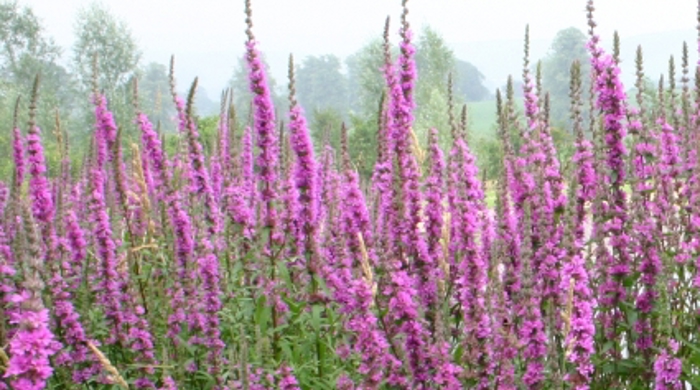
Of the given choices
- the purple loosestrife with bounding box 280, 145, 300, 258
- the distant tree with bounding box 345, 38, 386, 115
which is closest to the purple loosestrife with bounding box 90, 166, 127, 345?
the purple loosestrife with bounding box 280, 145, 300, 258

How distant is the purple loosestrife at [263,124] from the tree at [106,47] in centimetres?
4963

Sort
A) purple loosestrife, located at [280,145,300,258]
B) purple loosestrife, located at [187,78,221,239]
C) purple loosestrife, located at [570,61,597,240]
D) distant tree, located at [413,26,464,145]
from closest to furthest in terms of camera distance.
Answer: purple loosestrife, located at [570,61,597,240]
purple loosestrife, located at [280,145,300,258]
purple loosestrife, located at [187,78,221,239]
distant tree, located at [413,26,464,145]

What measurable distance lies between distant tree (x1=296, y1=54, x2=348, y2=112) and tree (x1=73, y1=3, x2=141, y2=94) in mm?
54285

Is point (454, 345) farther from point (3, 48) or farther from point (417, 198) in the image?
point (3, 48)

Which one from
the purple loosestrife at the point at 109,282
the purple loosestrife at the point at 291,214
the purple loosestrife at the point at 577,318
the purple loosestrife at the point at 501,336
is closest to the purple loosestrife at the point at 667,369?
the purple loosestrife at the point at 577,318

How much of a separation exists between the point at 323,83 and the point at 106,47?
63.2 meters

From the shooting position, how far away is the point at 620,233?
4.04 metres

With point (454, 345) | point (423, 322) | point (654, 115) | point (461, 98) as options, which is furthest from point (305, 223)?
point (461, 98)

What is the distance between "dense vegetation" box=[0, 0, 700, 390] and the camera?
3250mm

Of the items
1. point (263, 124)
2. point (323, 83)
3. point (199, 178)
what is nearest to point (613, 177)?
point (263, 124)

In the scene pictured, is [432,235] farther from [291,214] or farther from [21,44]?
[21,44]

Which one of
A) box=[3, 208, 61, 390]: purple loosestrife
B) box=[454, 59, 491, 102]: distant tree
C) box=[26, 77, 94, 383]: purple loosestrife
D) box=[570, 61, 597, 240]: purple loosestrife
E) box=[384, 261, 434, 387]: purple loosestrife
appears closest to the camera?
box=[3, 208, 61, 390]: purple loosestrife

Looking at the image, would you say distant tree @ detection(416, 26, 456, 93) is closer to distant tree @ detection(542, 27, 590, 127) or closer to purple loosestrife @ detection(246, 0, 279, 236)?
distant tree @ detection(542, 27, 590, 127)

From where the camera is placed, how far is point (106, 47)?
5212 centimetres
